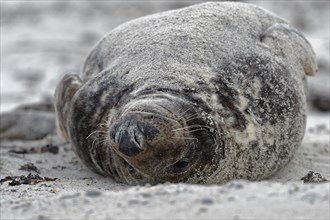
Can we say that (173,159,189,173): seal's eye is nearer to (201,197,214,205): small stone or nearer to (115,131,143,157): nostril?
(115,131,143,157): nostril

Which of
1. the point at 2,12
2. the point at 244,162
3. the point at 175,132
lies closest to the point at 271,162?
the point at 244,162

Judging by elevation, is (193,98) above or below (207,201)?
above

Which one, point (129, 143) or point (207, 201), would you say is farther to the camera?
point (129, 143)

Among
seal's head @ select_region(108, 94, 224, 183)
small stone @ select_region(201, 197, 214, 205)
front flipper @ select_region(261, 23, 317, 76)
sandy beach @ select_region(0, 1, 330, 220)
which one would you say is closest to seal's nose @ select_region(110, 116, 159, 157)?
seal's head @ select_region(108, 94, 224, 183)

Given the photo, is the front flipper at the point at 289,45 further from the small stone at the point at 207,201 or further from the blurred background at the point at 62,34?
the blurred background at the point at 62,34

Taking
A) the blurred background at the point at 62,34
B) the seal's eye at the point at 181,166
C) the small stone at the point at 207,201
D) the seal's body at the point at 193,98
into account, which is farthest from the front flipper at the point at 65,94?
the blurred background at the point at 62,34

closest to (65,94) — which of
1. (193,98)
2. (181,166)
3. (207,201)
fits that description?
(193,98)

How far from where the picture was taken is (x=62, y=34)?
11758 millimetres

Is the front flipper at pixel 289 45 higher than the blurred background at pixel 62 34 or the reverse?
the reverse

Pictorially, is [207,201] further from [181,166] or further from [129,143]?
[181,166]

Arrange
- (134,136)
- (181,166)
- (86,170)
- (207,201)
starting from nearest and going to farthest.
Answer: (207,201)
(134,136)
(181,166)
(86,170)

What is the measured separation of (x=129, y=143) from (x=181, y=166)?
403 mm

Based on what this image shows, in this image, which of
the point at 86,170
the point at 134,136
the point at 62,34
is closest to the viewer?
the point at 134,136

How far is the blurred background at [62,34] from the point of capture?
8859 mm
